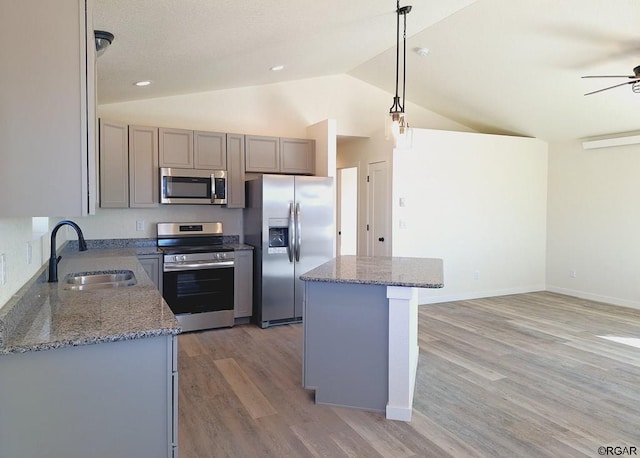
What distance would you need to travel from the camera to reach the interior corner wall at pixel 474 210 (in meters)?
5.94

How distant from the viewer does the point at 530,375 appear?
3.51 metres

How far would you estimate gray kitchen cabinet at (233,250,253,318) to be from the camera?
487cm

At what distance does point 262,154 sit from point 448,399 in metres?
3.40

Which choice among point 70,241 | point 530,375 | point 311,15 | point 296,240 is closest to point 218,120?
point 296,240

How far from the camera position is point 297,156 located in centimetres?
546

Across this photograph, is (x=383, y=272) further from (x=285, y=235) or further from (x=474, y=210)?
(x=474, y=210)

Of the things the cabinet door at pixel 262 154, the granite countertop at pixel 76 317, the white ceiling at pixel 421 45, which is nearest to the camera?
the granite countertop at pixel 76 317

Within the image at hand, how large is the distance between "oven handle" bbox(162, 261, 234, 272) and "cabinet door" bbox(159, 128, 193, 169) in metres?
1.09

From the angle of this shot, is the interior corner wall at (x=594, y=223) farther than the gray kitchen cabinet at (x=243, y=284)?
Yes

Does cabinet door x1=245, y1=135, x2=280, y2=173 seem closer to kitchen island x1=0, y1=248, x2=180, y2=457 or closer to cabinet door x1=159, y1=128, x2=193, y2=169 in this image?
cabinet door x1=159, y1=128, x2=193, y2=169

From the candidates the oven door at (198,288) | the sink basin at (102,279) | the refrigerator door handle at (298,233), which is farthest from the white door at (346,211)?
the sink basin at (102,279)

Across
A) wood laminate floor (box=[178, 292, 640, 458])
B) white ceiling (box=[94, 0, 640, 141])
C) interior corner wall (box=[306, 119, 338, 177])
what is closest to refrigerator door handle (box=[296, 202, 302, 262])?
interior corner wall (box=[306, 119, 338, 177])

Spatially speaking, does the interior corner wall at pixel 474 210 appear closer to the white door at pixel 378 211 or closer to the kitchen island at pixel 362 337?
the white door at pixel 378 211

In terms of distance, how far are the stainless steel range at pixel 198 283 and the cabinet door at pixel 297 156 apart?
129 cm
